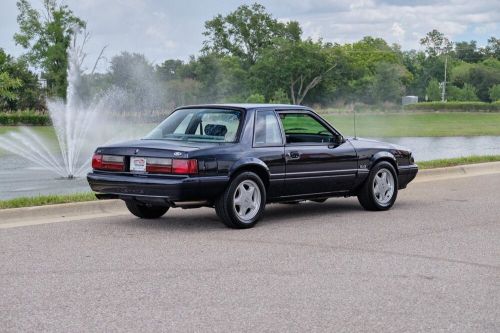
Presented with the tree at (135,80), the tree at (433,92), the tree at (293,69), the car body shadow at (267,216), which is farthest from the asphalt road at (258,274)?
the tree at (433,92)

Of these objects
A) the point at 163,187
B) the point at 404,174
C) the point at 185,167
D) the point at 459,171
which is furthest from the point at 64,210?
the point at 459,171

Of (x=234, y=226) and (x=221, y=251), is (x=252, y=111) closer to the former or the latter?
(x=234, y=226)

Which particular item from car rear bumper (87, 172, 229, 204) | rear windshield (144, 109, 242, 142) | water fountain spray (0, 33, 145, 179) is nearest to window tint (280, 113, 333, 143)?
rear windshield (144, 109, 242, 142)

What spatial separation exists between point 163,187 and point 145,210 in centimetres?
148

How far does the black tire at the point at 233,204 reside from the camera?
10.2 m

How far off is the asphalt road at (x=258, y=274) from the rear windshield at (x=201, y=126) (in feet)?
3.42

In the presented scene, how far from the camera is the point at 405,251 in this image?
8.93m

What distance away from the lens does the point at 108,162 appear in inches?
414

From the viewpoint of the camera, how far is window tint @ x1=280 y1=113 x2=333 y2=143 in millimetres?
11422

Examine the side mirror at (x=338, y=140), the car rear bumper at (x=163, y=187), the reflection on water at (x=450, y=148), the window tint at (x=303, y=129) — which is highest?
the window tint at (x=303, y=129)

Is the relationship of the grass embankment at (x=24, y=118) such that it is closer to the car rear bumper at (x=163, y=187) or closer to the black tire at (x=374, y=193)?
the black tire at (x=374, y=193)

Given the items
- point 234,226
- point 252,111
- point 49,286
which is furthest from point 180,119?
point 49,286

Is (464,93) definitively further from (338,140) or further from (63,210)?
(63,210)

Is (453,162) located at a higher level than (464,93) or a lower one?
lower
